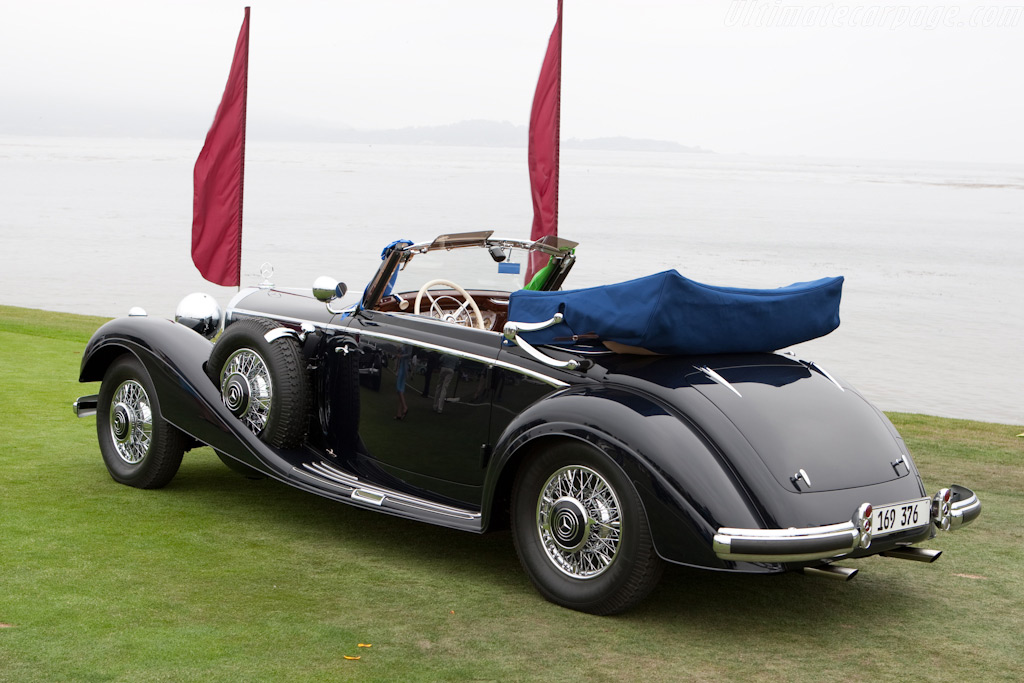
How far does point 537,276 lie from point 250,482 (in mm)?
2304

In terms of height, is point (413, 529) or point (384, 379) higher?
point (384, 379)

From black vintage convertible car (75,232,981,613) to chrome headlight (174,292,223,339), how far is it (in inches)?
18.5

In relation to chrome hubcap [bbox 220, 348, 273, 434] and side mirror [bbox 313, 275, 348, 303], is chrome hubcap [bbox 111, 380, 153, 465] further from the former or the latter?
side mirror [bbox 313, 275, 348, 303]

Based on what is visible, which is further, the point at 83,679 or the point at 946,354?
the point at 946,354

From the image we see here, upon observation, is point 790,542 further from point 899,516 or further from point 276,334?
point 276,334

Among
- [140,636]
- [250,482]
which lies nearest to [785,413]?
[140,636]

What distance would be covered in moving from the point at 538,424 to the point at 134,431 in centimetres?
304

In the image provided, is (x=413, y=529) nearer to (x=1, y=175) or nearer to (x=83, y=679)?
(x=83, y=679)

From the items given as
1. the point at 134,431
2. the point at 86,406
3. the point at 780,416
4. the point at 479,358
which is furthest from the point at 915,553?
the point at 86,406

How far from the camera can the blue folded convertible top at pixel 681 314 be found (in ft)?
15.6

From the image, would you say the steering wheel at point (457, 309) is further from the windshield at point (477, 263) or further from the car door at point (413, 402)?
the car door at point (413, 402)

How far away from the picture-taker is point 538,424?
483cm

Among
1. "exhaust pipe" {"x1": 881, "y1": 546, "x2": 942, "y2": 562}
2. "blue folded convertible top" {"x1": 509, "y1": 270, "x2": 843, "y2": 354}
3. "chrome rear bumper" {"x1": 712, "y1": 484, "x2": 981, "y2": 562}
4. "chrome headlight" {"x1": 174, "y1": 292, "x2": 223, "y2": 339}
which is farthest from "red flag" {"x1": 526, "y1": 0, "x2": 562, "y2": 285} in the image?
"chrome rear bumper" {"x1": 712, "y1": 484, "x2": 981, "y2": 562}

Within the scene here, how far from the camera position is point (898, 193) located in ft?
308
